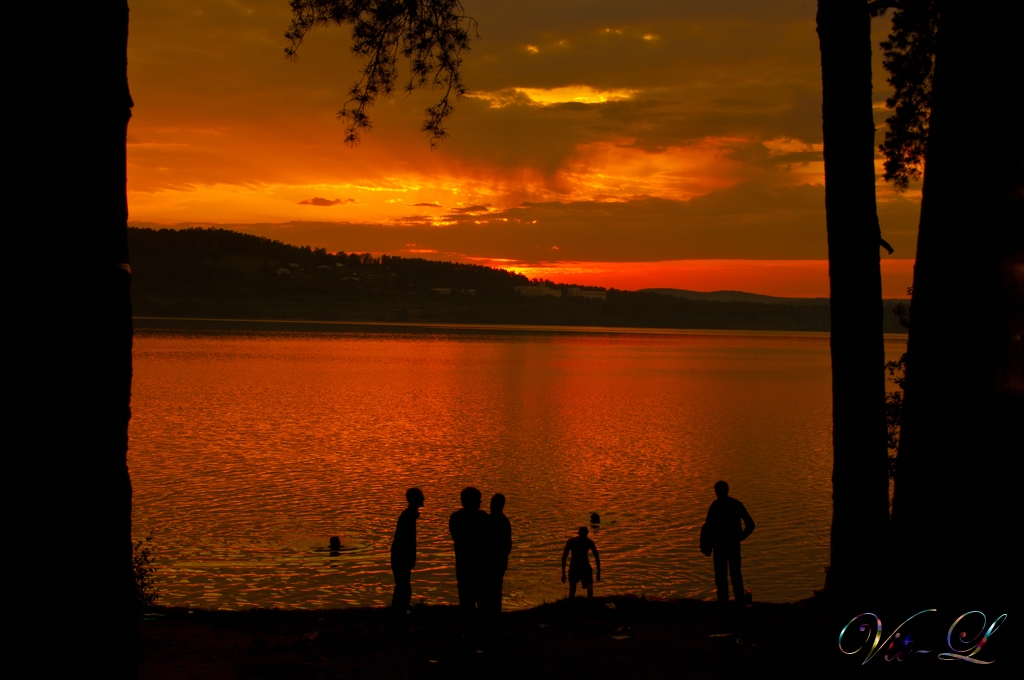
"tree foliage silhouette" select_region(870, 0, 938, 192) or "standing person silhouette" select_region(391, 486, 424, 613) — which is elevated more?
"tree foliage silhouette" select_region(870, 0, 938, 192)

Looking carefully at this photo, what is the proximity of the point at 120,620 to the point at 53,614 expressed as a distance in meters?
0.25

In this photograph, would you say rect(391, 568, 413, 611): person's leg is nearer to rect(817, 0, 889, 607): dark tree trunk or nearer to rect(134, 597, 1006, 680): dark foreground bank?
rect(134, 597, 1006, 680): dark foreground bank

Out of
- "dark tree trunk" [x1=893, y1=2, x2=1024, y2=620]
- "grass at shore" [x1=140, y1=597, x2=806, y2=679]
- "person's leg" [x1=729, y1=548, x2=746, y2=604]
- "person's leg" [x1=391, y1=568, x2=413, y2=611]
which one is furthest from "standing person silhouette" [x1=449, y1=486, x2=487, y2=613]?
"dark tree trunk" [x1=893, y1=2, x2=1024, y2=620]

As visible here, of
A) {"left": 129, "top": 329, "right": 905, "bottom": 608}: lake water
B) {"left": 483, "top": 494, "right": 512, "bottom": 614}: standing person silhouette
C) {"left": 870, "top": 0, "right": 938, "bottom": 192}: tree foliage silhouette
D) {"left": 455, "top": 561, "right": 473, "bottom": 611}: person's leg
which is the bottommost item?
{"left": 129, "top": 329, "right": 905, "bottom": 608}: lake water

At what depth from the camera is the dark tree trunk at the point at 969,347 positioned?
14.9ft

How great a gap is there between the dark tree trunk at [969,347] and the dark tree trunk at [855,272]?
6.82ft

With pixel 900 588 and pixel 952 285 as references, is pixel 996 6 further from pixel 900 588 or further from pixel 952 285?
pixel 900 588

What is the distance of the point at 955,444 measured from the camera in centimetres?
468

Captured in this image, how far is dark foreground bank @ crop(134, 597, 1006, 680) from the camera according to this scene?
8.55 meters

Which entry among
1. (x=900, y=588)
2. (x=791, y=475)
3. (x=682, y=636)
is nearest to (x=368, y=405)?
(x=791, y=475)

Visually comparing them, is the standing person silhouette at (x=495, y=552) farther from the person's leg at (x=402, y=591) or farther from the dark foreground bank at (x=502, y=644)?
the person's leg at (x=402, y=591)

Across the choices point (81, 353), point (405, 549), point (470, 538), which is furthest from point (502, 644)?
point (81, 353)

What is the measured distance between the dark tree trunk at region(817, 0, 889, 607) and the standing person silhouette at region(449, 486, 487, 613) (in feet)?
11.2

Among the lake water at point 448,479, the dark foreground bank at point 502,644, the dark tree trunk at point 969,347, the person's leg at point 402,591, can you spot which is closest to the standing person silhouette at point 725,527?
the dark foreground bank at point 502,644
